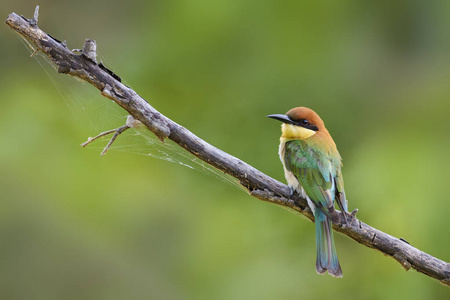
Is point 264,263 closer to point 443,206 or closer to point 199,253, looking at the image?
point 199,253

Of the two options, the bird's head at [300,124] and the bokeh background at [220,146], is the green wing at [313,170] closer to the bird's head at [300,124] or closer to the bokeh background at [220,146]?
the bird's head at [300,124]

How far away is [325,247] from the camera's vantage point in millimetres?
2309

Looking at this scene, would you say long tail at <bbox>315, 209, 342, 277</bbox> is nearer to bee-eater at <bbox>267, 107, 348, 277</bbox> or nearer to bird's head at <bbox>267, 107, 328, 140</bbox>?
bee-eater at <bbox>267, 107, 348, 277</bbox>

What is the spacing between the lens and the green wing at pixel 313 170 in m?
2.31

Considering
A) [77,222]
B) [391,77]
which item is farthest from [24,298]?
[391,77]

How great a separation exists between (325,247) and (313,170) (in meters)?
0.32

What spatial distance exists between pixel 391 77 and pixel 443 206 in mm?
1110

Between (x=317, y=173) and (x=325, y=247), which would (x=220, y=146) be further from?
(x=325, y=247)

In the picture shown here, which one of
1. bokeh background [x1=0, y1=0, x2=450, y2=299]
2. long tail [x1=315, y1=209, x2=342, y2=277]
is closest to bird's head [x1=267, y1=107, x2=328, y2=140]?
long tail [x1=315, y1=209, x2=342, y2=277]

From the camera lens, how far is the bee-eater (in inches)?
90.5

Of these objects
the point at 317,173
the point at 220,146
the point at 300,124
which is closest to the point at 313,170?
the point at 317,173

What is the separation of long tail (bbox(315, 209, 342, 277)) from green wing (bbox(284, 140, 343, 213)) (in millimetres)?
58

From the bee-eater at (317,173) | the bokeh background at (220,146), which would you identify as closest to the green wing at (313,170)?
the bee-eater at (317,173)

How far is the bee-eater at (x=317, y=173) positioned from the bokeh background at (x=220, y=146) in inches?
54.3
